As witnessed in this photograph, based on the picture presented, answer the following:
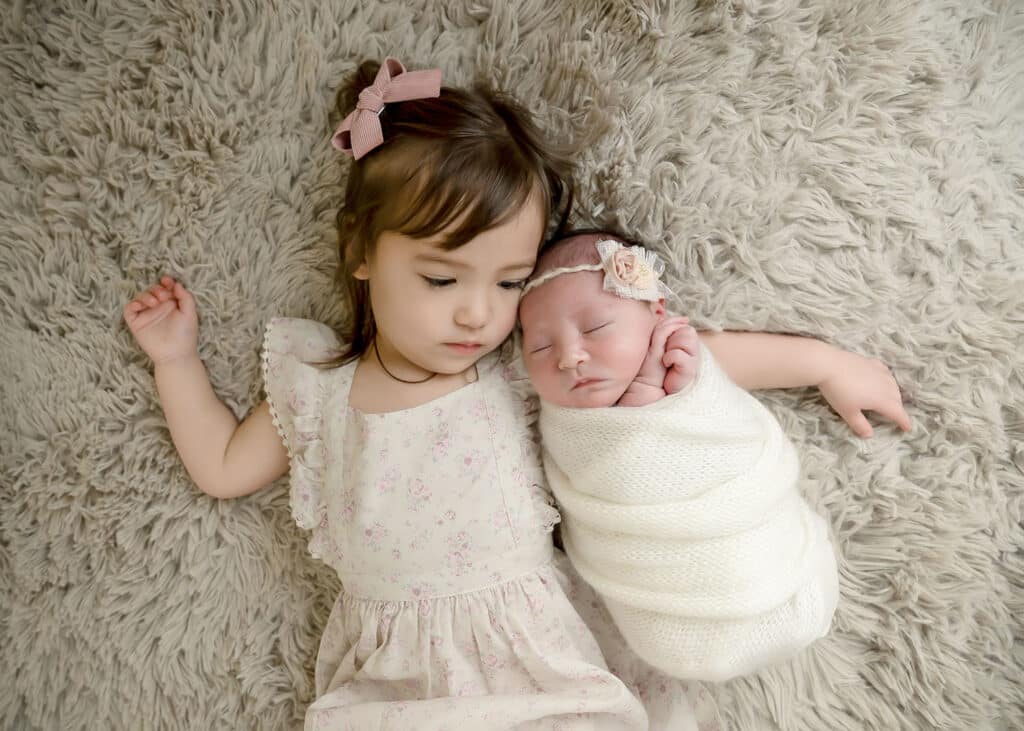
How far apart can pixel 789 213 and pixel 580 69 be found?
1.32 feet

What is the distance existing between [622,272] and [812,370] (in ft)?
1.20

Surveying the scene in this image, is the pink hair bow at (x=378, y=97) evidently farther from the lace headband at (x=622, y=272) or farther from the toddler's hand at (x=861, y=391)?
the toddler's hand at (x=861, y=391)

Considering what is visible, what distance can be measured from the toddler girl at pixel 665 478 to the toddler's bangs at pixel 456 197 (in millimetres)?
135

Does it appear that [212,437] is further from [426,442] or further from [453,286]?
[453,286]

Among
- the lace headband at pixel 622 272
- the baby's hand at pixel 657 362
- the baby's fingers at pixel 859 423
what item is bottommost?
the baby's fingers at pixel 859 423

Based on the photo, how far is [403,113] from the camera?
1.10 m

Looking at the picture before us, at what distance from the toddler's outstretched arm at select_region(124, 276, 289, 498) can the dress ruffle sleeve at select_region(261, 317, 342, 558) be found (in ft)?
0.17

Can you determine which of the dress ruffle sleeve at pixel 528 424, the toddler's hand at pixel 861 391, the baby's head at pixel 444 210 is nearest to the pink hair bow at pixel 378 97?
the baby's head at pixel 444 210

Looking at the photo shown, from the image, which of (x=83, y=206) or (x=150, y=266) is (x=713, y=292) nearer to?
(x=150, y=266)

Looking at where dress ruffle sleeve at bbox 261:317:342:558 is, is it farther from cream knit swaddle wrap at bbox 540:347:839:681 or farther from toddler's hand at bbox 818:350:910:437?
toddler's hand at bbox 818:350:910:437

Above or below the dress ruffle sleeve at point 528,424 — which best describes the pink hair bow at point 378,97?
above

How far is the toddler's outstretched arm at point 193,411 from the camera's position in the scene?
1233mm

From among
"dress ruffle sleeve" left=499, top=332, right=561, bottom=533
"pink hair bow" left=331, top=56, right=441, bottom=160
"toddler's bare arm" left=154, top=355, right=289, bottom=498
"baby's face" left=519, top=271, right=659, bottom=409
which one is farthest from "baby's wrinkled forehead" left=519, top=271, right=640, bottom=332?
"toddler's bare arm" left=154, top=355, right=289, bottom=498

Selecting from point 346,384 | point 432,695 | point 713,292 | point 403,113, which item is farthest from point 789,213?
point 432,695
